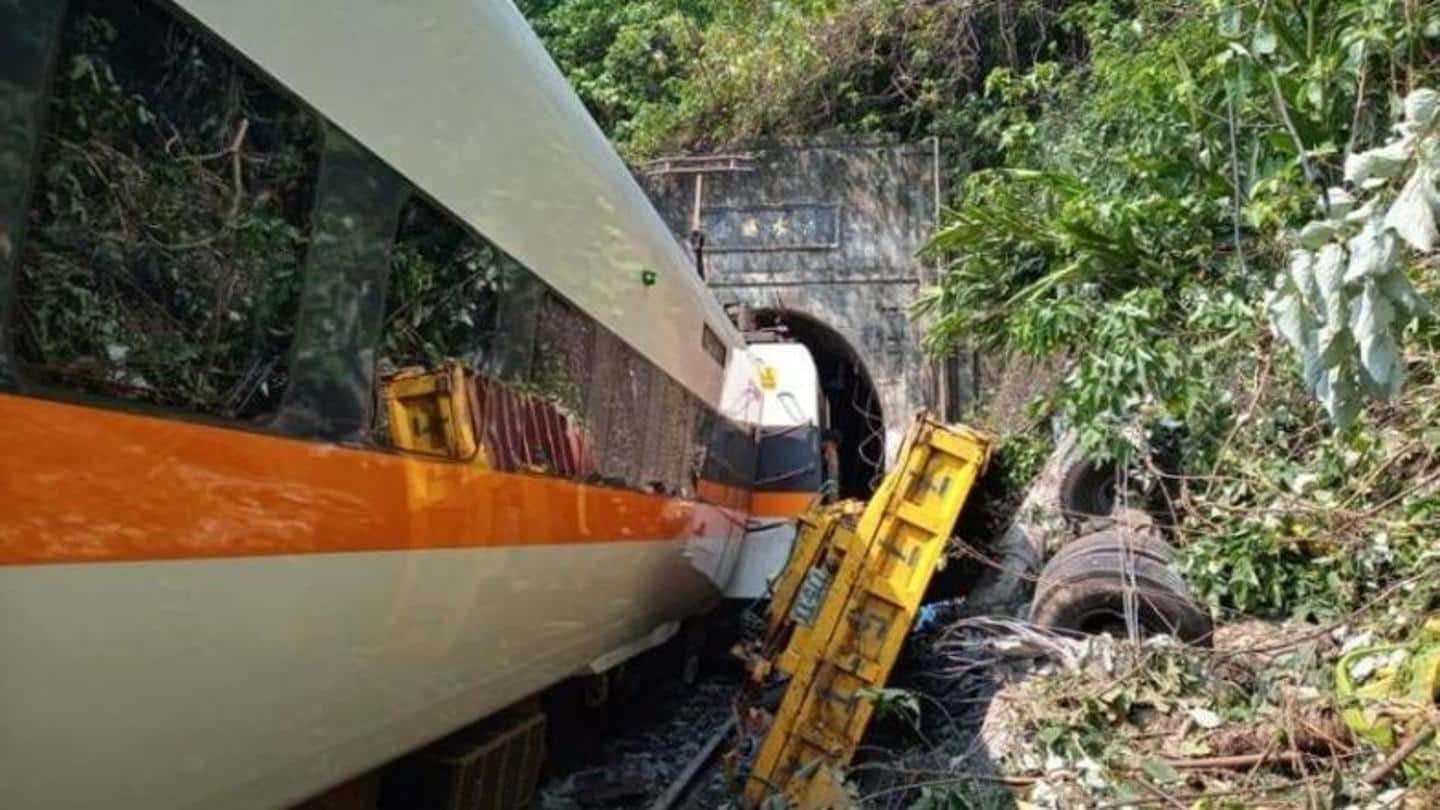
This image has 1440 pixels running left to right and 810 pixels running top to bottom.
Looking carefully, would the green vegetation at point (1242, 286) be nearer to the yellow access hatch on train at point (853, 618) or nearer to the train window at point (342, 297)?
the yellow access hatch on train at point (853, 618)

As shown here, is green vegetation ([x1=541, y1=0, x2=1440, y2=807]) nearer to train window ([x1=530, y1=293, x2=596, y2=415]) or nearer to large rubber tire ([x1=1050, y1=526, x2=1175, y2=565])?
large rubber tire ([x1=1050, y1=526, x2=1175, y2=565])

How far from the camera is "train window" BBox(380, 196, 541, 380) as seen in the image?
114 inches

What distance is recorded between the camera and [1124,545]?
5676 mm

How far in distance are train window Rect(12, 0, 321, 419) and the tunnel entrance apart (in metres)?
11.5

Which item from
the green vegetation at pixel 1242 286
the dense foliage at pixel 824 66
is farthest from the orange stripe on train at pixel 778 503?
the dense foliage at pixel 824 66

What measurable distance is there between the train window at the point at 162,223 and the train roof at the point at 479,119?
116 millimetres

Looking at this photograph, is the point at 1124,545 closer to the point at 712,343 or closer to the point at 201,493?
the point at 712,343

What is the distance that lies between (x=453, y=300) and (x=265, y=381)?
930 millimetres

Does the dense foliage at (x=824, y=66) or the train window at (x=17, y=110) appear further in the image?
the dense foliage at (x=824, y=66)

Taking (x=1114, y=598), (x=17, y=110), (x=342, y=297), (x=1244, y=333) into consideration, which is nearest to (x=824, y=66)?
(x=1244, y=333)

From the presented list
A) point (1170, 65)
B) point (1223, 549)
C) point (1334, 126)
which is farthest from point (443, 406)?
point (1170, 65)

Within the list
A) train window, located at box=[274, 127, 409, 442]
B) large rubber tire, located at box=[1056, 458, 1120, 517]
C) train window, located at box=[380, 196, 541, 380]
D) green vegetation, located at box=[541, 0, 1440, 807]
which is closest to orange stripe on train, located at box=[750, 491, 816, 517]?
green vegetation, located at box=[541, 0, 1440, 807]

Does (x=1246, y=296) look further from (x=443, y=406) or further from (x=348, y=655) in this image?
(x=348, y=655)

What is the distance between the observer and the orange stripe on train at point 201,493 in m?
1.68
